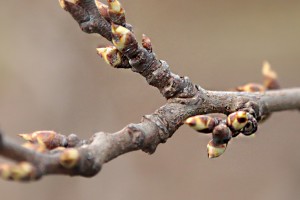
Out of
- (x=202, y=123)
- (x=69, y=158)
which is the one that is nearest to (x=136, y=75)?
(x=202, y=123)

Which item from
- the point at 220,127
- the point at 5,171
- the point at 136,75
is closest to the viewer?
the point at 5,171

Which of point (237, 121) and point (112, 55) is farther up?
point (112, 55)

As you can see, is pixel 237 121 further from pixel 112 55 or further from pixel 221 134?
pixel 112 55

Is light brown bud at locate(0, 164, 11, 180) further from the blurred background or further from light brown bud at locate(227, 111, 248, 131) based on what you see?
the blurred background

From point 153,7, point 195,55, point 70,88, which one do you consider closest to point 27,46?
point 70,88

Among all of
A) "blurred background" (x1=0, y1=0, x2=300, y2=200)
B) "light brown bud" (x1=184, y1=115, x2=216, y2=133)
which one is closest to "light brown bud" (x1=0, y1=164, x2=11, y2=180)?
"light brown bud" (x1=184, y1=115, x2=216, y2=133)

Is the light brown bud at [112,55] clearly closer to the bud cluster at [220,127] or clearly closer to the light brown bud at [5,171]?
the bud cluster at [220,127]
